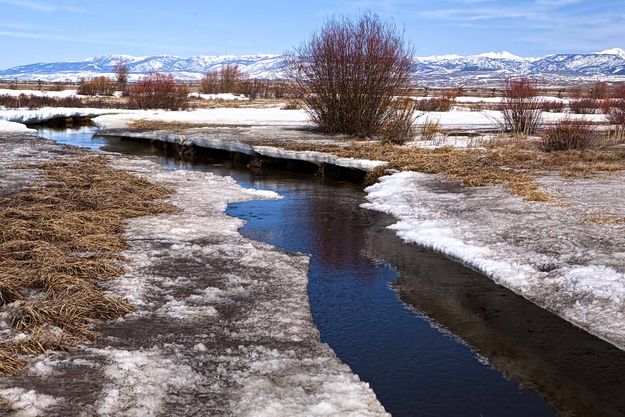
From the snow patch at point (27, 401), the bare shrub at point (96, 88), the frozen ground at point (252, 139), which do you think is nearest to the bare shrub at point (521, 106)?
the frozen ground at point (252, 139)

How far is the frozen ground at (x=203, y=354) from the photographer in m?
4.09

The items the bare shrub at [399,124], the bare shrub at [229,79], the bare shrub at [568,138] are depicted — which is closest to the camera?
the bare shrub at [568,138]

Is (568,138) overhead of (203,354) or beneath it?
overhead

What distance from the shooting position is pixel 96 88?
56.0 m

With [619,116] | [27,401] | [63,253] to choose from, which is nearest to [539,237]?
[63,253]

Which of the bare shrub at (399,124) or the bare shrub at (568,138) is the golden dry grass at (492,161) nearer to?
the bare shrub at (568,138)

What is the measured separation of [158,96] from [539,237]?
35.1m

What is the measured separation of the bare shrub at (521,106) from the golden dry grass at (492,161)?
439cm

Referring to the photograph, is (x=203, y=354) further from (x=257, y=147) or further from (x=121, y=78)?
(x=121, y=78)

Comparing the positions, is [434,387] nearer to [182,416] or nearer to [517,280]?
[182,416]

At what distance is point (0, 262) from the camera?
6.79 meters

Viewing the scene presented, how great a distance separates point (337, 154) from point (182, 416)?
1298 centimetres

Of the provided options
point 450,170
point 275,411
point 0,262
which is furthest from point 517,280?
point 450,170

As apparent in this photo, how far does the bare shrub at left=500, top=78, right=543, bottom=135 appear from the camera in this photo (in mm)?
23359
